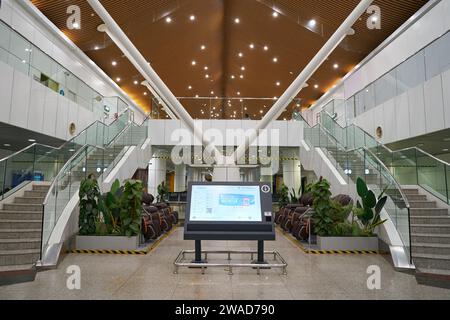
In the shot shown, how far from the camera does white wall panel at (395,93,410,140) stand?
9.89 meters

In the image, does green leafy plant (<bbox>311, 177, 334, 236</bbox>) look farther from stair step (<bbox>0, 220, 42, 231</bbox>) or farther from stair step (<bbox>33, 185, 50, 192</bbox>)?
stair step (<bbox>33, 185, 50, 192</bbox>)

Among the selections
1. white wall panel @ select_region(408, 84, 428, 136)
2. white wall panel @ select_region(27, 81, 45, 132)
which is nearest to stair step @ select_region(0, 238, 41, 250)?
white wall panel @ select_region(27, 81, 45, 132)

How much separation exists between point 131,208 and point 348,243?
195 inches

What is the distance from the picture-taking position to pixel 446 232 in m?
6.07

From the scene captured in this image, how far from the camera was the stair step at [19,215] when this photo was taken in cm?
625

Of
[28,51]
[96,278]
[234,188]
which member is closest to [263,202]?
[234,188]

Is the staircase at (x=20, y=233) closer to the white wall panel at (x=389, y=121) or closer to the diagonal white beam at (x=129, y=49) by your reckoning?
the diagonal white beam at (x=129, y=49)

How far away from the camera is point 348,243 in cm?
681

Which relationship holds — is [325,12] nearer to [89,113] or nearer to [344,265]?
[344,265]

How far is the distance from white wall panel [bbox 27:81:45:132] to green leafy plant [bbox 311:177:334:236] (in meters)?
8.70

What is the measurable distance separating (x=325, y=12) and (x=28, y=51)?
10473mm

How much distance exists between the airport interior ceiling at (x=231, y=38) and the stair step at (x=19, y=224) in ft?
28.4

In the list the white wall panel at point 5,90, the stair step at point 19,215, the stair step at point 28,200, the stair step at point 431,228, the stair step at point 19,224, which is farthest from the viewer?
the white wall panel at point 5,90

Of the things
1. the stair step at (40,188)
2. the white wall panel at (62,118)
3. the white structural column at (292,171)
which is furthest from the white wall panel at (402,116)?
the white wall panel at (62,118)
